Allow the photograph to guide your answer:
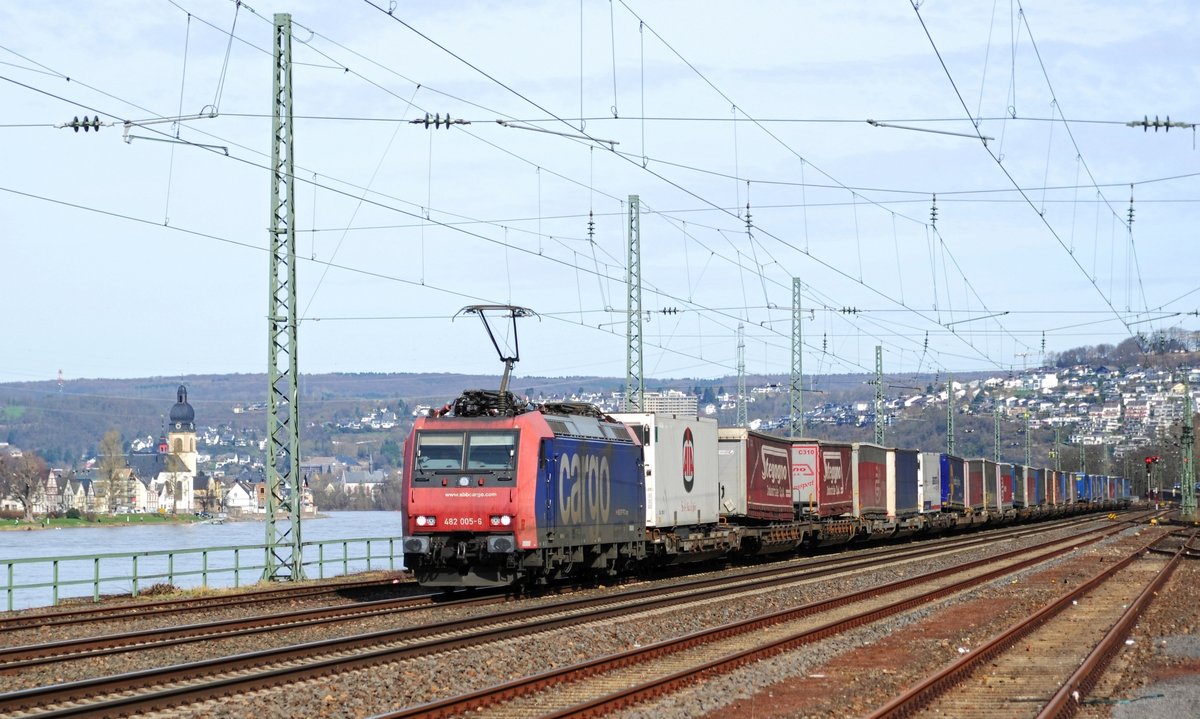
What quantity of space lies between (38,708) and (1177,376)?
77.8 m

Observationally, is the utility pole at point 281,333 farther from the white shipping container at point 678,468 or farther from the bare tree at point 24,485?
the bare tree at point 24,485

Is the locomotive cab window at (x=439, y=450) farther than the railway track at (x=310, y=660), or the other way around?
the locomotive cab window at (x=439, y=450)

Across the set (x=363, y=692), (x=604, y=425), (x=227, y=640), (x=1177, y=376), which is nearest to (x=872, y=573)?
(x=604, y=425)

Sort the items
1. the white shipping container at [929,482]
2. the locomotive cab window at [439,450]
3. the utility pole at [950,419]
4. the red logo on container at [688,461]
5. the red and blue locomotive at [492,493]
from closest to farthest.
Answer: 1. the red and blue locomotive at [492,493]
2. the locomotive cab window at [439,450]
3. the red logo on container at [688,461]
4. the white shipping container at [929,482]
5. the utility pole at [950,419]

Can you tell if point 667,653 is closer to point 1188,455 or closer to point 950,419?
point 1188,455

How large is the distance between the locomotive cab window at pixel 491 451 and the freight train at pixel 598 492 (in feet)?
0.08

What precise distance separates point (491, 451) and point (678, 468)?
891cm

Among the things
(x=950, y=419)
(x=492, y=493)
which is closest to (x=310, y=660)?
(x=492, y=493)

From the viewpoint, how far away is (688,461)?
34.5 m

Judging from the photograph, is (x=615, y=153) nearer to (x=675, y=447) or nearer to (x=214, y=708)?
(x=675, y=447)

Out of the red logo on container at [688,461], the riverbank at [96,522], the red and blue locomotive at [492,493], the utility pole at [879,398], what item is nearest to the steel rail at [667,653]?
the red and blue locomotive at [492,493]

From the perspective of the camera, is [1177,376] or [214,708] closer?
[214,708]

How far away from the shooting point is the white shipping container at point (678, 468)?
32.5 m

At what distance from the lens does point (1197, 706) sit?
14.6 m
